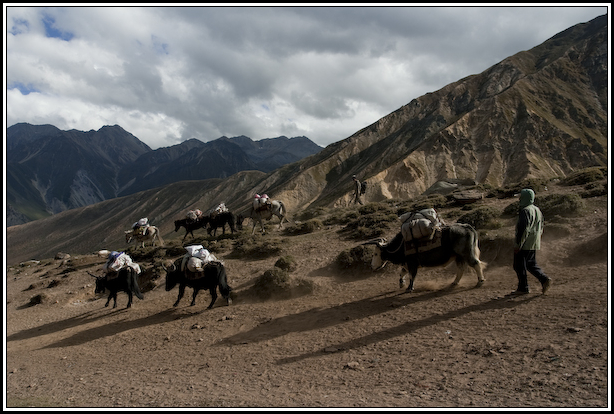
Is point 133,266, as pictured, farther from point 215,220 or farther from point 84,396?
point 215,220

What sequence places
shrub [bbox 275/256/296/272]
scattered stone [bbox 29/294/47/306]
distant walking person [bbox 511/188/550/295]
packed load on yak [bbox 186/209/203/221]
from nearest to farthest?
distant walking person [bbox 511/188/550/295], shrub [bbox 275/256/296/272], scattered stone [bbox 29/294/47/306], packed load on yak [bbox 186/209/203/221]

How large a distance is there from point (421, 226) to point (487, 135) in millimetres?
48919

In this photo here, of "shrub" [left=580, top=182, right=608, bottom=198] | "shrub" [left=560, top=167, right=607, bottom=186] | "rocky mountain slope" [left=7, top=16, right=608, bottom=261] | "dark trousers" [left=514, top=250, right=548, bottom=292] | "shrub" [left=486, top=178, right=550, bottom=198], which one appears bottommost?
"dark trousers" [left=514, top=250, right=548, bottom=292]

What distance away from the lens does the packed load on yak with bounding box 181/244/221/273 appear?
10.6 m

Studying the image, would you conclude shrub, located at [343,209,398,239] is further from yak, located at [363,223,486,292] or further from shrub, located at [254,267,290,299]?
yak, located at [363,223,486,292]

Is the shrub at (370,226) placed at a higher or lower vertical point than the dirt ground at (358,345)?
higher

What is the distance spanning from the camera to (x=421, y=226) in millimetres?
8484

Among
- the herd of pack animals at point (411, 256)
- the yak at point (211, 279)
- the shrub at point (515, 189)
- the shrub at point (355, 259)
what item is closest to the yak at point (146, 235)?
the herd of pack animals at point (411, 256)

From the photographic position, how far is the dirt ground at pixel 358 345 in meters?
4.80

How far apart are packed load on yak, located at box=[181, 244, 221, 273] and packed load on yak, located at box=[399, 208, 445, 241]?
587 cm

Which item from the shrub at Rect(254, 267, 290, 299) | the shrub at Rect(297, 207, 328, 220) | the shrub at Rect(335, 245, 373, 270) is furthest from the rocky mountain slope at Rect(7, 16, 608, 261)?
the shrub at Rect(254, 267, 290, 299)

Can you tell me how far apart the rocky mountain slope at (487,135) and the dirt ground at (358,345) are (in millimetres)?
31715

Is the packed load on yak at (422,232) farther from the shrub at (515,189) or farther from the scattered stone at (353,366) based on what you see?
the shrub at (515,189)

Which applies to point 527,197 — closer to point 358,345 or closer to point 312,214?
point 358,345
